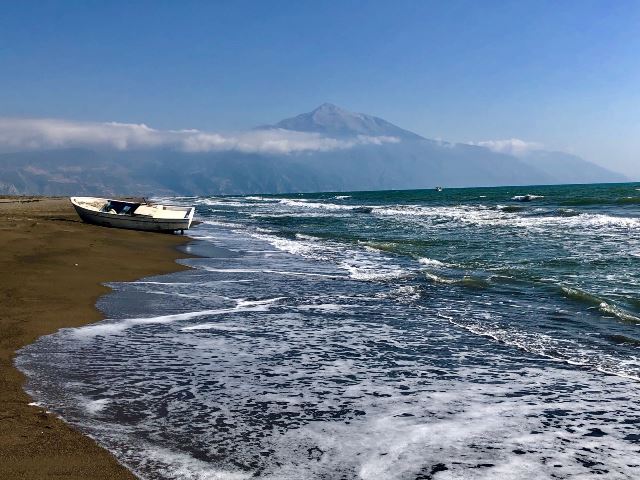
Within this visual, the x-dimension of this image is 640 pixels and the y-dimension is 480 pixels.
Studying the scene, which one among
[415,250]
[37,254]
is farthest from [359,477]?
[415,250]

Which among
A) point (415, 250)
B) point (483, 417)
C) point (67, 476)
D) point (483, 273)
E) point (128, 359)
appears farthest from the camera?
point (415, 250)

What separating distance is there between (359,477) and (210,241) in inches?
992

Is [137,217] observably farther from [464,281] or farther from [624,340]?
[624,340]

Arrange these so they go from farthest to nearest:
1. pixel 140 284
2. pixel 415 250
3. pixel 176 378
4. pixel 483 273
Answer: pixel 415 250
pixel 483 273
pixel 140 284
pixel 176 378

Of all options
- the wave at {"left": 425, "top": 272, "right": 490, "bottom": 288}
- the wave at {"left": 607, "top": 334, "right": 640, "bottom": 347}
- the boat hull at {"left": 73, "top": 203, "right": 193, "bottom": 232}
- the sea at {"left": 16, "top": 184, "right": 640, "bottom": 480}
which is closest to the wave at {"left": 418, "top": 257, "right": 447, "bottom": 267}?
the wave at {"left": 425, "top": 272, "right": 490, "bottom": 288}

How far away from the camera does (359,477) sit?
475cm

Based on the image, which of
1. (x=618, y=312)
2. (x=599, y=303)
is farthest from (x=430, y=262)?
(x=618, y=312)

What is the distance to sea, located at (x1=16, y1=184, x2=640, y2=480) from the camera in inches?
202

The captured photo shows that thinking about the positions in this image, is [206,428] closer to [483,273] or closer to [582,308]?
[582,308]

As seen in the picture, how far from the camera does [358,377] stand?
745 centimetres

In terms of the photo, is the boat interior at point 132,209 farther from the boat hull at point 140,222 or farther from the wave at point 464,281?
the wave at point 464,281

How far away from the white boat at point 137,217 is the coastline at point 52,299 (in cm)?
141

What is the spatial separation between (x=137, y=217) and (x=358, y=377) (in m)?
26.3

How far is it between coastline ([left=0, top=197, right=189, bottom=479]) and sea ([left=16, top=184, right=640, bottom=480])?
244mm
